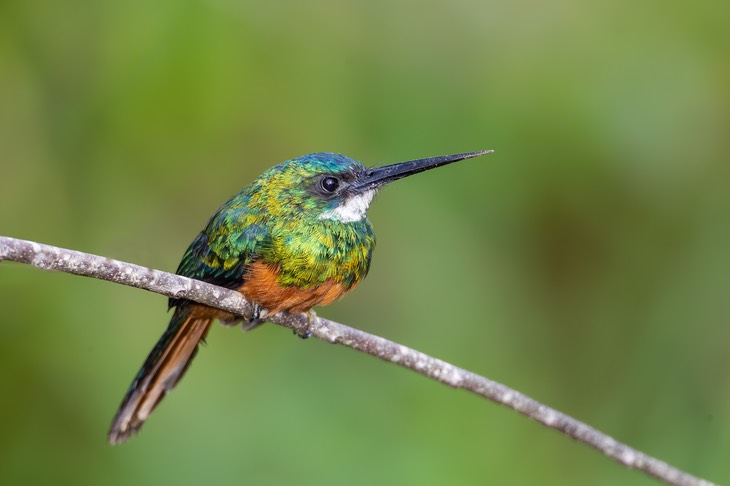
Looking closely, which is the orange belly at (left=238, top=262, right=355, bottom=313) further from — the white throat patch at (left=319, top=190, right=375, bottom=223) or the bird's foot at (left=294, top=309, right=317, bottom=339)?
the white throat patch at (left=319, top=190, right=375, bottom=223)

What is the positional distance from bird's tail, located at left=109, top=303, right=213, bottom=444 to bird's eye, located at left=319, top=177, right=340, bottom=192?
54cm

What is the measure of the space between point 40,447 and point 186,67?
4.56 feet

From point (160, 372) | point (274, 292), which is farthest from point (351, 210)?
point (160, 372)

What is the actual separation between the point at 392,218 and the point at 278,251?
97 centimetres

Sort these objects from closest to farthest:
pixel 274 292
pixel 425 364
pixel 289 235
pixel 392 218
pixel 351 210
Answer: pixel 425 364, pixel 274 292, pixel 289 235, pixel 351 210, pixel 392 218

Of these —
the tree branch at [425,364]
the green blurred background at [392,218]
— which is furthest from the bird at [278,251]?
the green blurred background at [392,218]

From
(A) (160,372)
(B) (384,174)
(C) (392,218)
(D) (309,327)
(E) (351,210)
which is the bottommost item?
(A) (160,372)

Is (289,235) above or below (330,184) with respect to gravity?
below

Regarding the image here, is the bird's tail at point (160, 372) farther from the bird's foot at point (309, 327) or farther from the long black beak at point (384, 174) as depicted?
the long black beak at point (384, 174)

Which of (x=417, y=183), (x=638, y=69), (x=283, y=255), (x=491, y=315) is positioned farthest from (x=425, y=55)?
(x=283, y=255)

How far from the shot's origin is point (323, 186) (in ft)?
9.51

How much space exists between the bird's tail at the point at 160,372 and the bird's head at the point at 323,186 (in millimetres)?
424

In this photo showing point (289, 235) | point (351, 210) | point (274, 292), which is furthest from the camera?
point (351, 210)

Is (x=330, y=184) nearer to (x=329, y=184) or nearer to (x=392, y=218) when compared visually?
(x=329, y=184)
